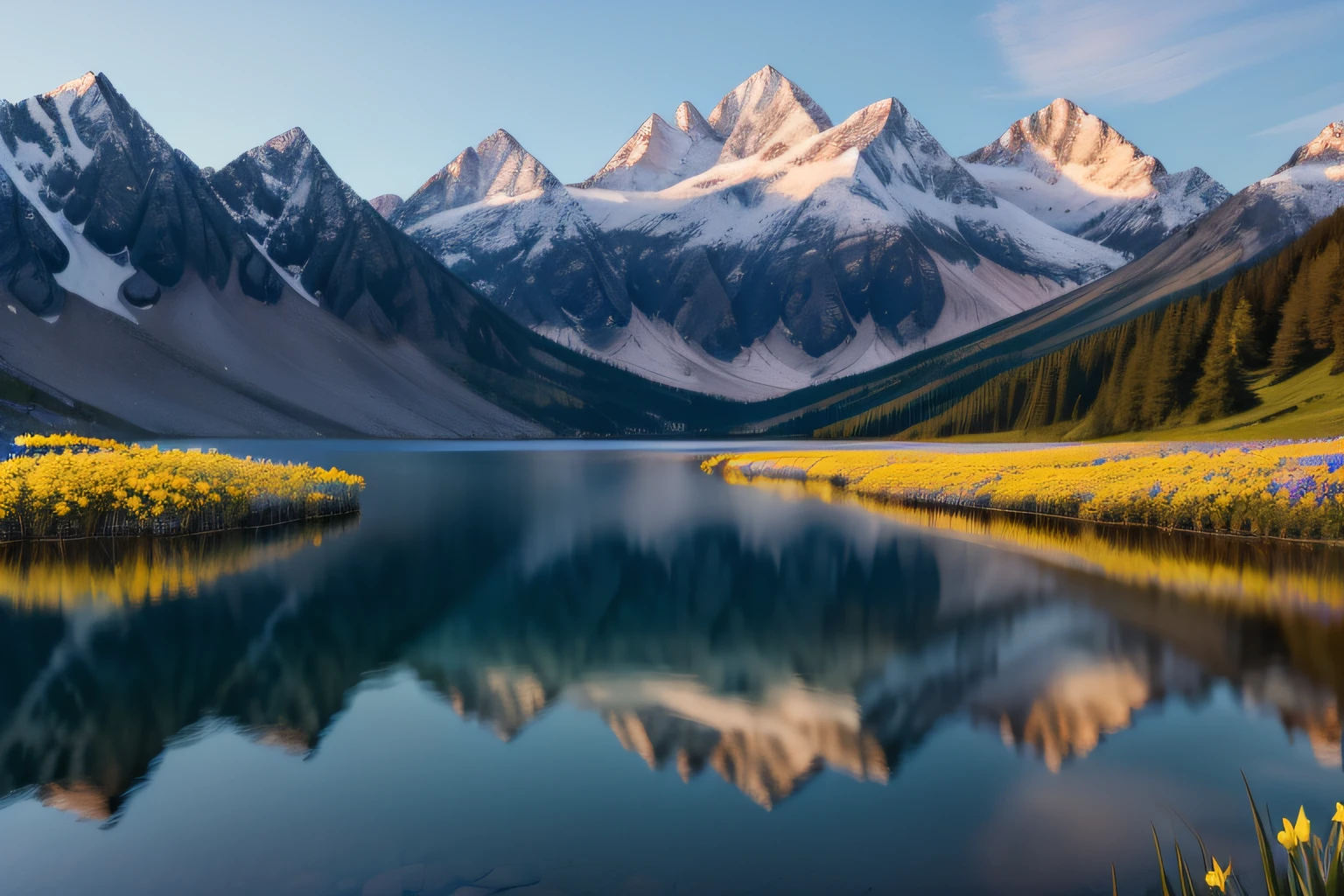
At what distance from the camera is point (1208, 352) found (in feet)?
340

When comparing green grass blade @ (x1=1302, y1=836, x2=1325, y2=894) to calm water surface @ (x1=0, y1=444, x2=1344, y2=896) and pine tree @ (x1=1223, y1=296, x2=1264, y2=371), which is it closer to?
calm water surface @ (x1=0, y1=444, x2=1344, y2=896)

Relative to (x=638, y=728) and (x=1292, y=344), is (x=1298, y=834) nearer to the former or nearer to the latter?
(x=638, y=728)

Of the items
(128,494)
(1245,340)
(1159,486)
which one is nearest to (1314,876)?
(128,494)

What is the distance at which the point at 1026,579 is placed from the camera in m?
26.8

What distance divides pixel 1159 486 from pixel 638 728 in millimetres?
31532

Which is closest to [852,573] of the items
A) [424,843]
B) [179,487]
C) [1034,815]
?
[1034,815]

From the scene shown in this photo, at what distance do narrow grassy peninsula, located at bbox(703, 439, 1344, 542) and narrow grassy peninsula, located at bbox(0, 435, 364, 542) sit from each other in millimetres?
33614

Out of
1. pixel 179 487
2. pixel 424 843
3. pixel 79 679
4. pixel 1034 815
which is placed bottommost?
pixel 1034 815

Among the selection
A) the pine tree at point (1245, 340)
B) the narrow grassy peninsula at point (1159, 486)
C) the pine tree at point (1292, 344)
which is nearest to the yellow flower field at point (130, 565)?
the narrow grassy peninsula at point (1159, 486)

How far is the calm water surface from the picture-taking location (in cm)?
1009

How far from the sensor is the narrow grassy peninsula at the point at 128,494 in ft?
107

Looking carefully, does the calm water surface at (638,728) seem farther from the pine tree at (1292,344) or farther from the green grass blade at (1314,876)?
the pine tree at (1292,344)

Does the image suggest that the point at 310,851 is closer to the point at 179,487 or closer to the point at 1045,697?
the point at 1045,697

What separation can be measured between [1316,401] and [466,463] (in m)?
82.1
